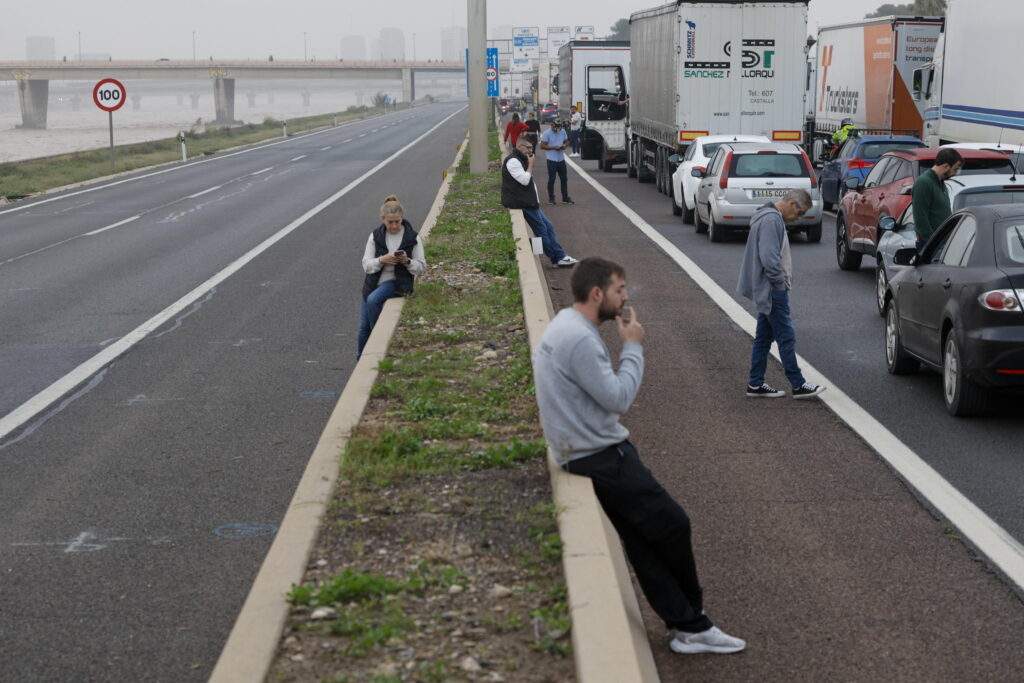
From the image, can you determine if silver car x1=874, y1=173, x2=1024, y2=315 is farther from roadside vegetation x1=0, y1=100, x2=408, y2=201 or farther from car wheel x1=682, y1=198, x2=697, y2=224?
roadside vegetation x1=0, y1=100, x2=408, y2=201

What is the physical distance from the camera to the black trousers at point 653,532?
558cm

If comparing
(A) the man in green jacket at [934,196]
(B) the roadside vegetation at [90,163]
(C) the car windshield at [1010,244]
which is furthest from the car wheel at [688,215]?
(B) the roadside vegetation at [90,163]

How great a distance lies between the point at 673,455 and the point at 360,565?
3.31 m

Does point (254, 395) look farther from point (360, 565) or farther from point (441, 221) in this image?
point (441, 221)

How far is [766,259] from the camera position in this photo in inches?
419

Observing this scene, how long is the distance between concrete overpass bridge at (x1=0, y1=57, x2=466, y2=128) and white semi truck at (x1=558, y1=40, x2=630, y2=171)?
4060 inches

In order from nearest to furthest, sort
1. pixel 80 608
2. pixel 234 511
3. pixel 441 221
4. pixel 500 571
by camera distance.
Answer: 1. pixel 500 571
2. pixel 80 608
3. pixel 234 511
4. pixel 441 221

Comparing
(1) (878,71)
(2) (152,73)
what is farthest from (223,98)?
(1) (878,71)

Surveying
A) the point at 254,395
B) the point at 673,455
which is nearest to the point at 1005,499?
the point at 673,455

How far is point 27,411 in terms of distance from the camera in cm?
1059

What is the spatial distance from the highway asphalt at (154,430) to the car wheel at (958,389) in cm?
463

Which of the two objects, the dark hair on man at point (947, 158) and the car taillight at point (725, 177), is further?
the car taillight at point (725, 177)

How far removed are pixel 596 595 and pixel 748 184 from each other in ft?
58.0

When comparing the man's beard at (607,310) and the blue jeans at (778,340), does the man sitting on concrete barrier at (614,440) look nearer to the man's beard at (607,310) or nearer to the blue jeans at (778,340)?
the man's beard at (607,310)
